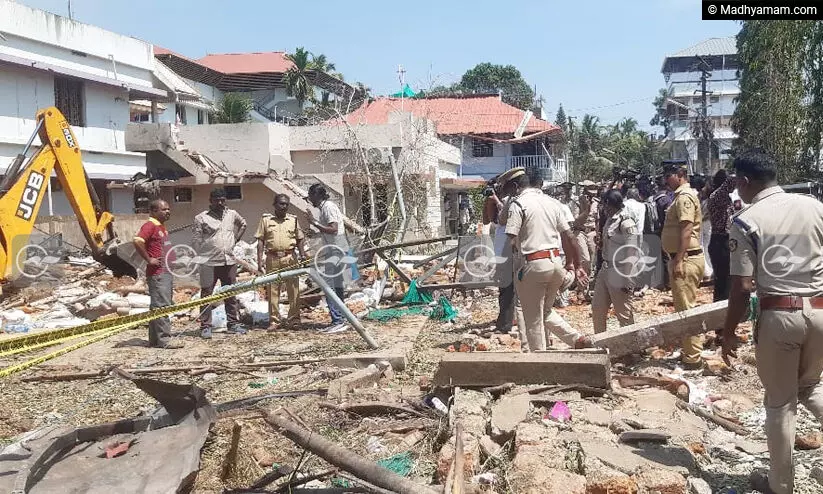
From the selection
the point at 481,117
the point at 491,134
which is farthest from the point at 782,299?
the point at 481,117

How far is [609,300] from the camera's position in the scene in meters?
6.51

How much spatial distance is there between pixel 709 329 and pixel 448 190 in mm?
24460

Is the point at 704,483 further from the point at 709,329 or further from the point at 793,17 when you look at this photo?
the point at 793,17

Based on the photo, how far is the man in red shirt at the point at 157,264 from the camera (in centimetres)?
769

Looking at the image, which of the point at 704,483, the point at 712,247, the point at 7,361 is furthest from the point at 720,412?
the point at 7,361

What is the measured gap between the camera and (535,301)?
227 inches

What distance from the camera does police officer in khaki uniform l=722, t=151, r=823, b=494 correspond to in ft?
10.9

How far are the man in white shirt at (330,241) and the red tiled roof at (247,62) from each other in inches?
1299

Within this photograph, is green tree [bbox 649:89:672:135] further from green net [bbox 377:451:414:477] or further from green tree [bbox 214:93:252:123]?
green net [bbox 377:451:414:477]

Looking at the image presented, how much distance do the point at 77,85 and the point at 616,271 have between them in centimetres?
2162

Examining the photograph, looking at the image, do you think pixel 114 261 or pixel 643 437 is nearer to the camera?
pixel 643 437

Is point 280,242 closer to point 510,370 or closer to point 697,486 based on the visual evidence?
point 510,370

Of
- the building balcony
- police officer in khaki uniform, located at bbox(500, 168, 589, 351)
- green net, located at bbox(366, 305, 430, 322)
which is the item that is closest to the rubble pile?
police officer in khaki uniform, located at bbox(500, 168, 589, 351)

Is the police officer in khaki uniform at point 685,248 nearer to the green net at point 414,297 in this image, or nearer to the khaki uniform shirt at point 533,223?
the khaki uniform shirt at point 533,223
